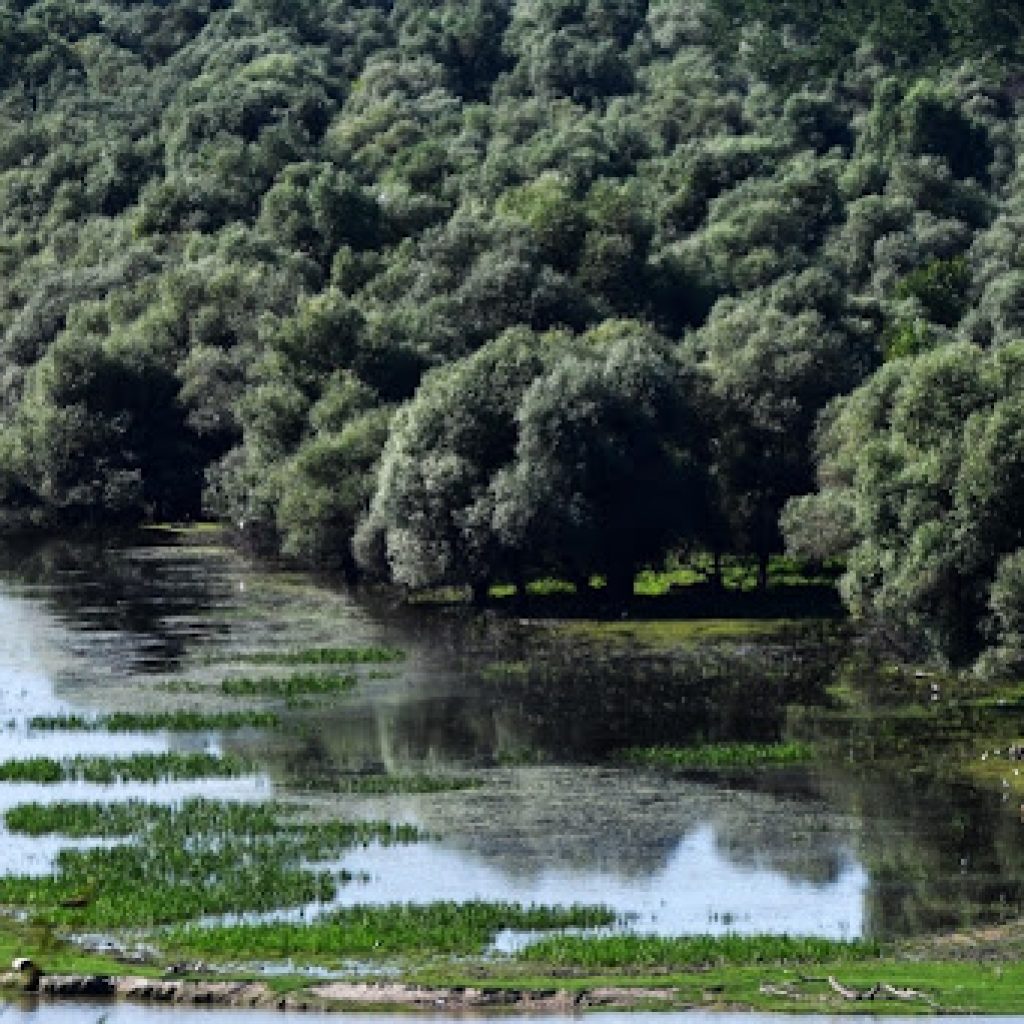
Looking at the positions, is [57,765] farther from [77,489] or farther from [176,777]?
[77,489]

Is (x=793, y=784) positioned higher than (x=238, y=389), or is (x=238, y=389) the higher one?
(x=238, y=389)

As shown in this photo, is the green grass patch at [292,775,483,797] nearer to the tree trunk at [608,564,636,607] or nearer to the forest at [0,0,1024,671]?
the forest at [0,0,1024,671]

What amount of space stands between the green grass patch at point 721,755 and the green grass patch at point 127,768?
12.2m

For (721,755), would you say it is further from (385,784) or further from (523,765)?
(385,784)

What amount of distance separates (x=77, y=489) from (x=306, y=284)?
20589 mm

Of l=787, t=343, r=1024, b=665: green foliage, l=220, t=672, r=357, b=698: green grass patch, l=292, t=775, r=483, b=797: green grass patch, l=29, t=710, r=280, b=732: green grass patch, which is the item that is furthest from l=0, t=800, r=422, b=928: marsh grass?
l=787, t=343, r=1024, b=665: green foliage

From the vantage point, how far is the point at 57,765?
91.1 meters

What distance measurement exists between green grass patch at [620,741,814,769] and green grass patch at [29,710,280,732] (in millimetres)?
13053

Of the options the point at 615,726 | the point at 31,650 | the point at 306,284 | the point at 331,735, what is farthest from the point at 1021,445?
the point at 306,284

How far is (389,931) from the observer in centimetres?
7056

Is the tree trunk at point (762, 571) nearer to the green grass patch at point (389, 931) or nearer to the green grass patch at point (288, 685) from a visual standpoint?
the green grass patch at point (288, 685)

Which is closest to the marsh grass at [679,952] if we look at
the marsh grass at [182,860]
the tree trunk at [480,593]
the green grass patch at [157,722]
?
the marsh grass at [182,860]

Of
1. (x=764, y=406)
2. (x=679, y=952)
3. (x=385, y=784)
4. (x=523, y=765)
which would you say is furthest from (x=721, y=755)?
(x=764, y=406)

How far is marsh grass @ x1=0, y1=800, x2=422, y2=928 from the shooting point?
73.3 meters
